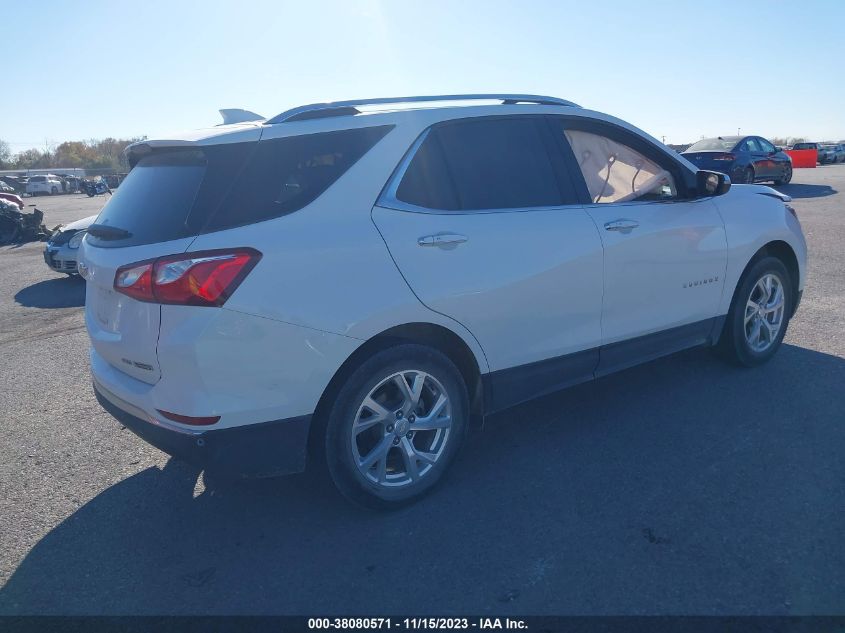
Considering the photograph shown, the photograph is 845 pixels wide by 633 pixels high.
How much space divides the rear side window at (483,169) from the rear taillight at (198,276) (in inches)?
36.5

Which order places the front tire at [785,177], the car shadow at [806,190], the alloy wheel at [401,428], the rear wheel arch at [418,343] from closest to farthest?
the rear wheel arch at [418,343], the alloy wheel at [401,428], the car shadow at [806,190], the front tire at [785,177]

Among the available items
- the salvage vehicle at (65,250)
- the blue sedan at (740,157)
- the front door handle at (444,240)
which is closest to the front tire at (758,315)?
the front door handle at (444,240)

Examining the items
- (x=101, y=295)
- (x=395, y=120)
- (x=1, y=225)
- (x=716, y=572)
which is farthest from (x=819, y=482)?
(x=1, y=225)

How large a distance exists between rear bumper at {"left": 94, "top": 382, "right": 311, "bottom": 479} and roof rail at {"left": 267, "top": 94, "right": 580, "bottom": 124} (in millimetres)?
1493

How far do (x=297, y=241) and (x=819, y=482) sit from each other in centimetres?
289

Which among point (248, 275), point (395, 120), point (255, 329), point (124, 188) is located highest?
point (395, 120)

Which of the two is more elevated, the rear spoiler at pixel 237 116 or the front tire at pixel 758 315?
the rear spoiler at pixel 237 116

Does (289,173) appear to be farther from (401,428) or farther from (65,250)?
(65,250)

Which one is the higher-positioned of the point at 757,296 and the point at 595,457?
the point at 757,296

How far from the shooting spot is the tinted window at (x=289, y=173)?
3051 mm

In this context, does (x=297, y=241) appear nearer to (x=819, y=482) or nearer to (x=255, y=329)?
(x=255, y=329)

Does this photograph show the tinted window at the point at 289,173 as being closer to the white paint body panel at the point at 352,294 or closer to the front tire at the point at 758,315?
the white paint body panel at the point at 352,294

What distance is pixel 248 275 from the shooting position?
2.92 metres

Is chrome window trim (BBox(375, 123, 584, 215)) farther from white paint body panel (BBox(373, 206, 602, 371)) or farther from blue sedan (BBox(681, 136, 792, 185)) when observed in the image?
blue sedan (BBox(681, 136, 792, 185))
